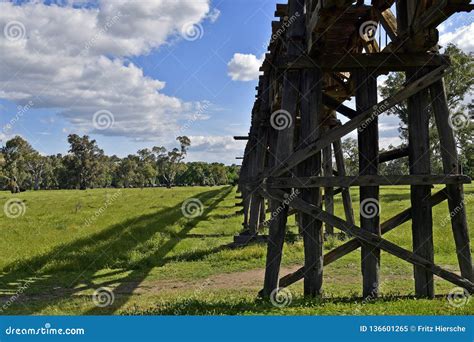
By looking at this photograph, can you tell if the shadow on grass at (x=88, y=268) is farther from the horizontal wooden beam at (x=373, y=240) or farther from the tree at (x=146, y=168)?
the tree at (x=146, y=168)

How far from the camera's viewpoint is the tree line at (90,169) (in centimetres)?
7788

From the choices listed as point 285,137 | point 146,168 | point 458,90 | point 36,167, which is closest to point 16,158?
point 36,167

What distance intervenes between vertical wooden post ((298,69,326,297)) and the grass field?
0.35 m

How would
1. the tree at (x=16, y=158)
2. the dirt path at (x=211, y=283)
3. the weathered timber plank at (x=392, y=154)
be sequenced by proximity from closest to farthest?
1. the weathered timber plank at (x=392, y=154)
2. the dirt path at (x=211, y=283)
3. the tree at (x=16, y=158)

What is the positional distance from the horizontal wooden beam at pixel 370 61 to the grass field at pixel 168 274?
3303 millimetres

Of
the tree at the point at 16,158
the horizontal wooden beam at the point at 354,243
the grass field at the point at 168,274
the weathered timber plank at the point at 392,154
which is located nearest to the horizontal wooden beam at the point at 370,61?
the weathered timber plank at the point at 392,154

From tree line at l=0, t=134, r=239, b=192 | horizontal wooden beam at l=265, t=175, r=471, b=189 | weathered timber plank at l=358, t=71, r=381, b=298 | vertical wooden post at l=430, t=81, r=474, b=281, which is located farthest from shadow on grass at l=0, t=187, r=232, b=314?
tree line at l=0, t=134, r=239, b=192

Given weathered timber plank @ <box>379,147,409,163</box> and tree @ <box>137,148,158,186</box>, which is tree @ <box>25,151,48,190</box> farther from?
weathered timber plank @ <box>379,147,409,163</box>

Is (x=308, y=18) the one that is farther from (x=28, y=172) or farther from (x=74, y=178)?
(x=28, y=172)

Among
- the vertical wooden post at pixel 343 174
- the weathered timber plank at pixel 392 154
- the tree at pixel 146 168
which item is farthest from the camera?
the tree at pixel 146 168

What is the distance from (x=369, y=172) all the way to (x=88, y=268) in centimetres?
706

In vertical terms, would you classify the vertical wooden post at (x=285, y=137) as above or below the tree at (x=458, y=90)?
below

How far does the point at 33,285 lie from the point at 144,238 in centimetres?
462

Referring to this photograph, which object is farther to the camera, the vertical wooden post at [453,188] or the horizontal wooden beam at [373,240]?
the vertical wooden post at [453,188]
